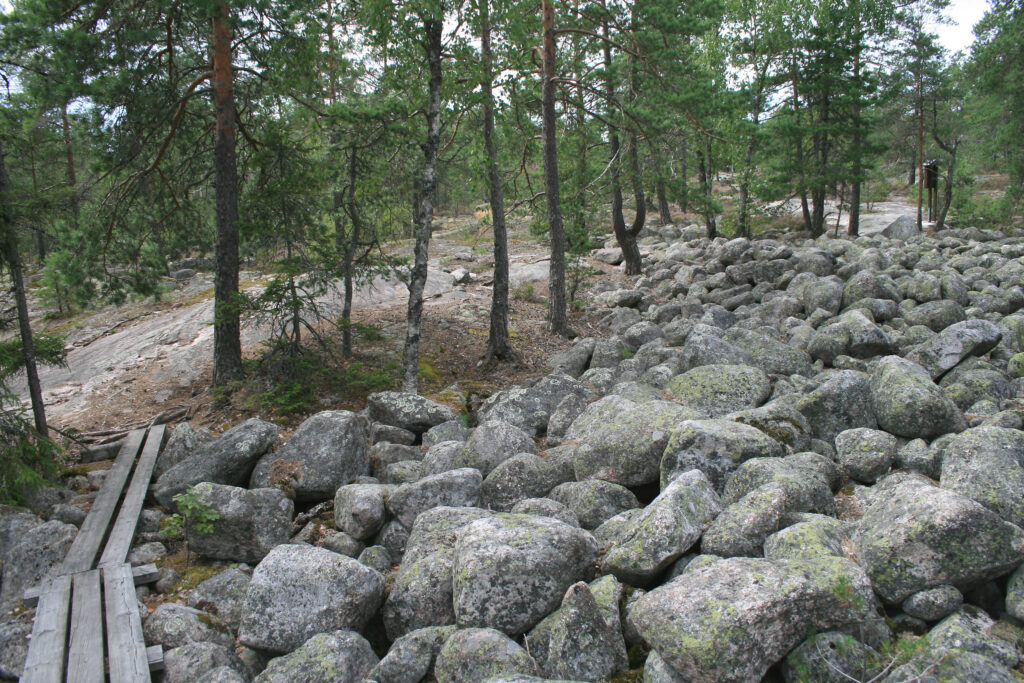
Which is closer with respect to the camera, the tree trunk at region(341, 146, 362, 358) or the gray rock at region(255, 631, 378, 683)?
the gray rock at region(255, 631, 378, 683)

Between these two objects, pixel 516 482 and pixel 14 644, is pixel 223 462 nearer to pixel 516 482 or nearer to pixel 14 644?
pixel 14 644

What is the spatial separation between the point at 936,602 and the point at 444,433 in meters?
5.99

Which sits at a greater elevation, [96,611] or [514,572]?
[514,572]

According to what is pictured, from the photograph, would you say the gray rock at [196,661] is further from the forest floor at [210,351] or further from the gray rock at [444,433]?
the forest floor at [210,351]

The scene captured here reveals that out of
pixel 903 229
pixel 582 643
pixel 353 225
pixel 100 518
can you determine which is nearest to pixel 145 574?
pixel 100 518

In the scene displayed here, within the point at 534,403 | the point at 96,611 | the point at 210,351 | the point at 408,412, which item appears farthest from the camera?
the point at 210,351

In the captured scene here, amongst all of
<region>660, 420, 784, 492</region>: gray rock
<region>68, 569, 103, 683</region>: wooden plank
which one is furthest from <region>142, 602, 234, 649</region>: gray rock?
<region>660, 420, 784, 492</region>: gray rock

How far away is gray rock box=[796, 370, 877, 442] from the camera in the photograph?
20.0 ft

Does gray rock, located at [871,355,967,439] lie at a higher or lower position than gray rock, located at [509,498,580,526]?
higher

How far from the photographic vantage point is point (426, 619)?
4.52m

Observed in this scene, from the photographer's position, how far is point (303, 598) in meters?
4.52

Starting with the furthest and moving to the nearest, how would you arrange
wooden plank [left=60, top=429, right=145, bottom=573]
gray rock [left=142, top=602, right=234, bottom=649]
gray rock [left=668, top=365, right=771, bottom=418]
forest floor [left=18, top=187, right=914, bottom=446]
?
1. forest floor [left=18, top=187, right=914, bottom=446]
2. gray rock [left=668, top=365, right=771, bottom=418]
3. wooden plank [left=60, top=429, right=145, bottom=573]
4. gray rock [left=142, top=602, right=234, bottom=649]

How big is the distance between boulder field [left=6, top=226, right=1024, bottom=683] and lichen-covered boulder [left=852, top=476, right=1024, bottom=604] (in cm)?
1

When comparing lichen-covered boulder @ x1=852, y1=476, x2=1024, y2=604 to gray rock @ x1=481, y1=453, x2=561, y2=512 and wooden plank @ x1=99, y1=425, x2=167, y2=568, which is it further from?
wooden plank @ x1=99, y1=425, x2=167, y2=568
